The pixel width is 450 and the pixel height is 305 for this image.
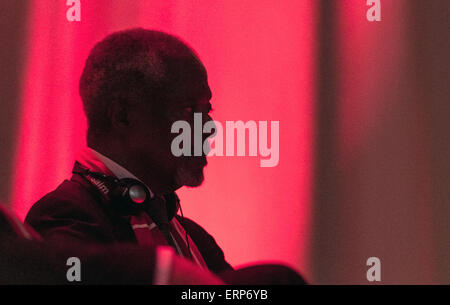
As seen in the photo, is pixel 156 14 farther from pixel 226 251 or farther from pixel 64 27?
pixel 226 251

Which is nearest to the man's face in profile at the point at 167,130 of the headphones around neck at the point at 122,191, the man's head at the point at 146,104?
the man's head at the point at 146,104

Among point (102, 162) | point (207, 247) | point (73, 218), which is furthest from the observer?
point (207, 247)

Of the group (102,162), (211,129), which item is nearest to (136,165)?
(102,162)

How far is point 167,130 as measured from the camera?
41.3 inches

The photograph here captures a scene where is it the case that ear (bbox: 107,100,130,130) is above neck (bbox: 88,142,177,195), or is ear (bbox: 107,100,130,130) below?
above

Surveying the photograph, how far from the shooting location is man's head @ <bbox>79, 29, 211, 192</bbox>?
1035 mm

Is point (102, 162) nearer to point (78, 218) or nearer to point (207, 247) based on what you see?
point (78, 218)

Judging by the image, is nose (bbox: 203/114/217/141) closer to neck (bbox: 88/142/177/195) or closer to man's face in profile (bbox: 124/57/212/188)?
man's face in profile (bbox: 124/57/212/188)

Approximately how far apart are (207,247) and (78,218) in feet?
1.24

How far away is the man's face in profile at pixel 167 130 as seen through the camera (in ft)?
3.43

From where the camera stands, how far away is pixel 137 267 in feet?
2.05

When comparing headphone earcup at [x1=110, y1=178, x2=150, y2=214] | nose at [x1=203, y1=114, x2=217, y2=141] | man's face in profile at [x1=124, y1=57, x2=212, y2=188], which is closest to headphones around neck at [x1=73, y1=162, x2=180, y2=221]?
headphone earcup at [x1=110, y1=178, x2=150, y2=214]

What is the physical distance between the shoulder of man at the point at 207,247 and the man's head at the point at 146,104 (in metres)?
0.14
